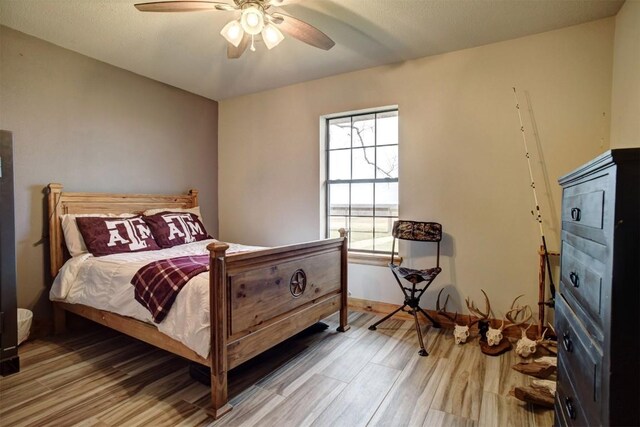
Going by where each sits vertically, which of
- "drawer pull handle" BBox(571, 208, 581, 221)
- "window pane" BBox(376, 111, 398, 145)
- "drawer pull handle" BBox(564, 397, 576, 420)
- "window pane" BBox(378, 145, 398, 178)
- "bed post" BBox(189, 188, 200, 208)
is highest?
"window pane" BBox(376, 111, 398, 145)

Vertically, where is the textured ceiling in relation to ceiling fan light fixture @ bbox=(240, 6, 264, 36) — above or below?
above

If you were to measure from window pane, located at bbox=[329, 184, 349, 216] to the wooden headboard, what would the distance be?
6.01 feet

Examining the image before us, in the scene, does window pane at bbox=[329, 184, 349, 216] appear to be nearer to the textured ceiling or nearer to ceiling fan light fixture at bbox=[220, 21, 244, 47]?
the textured ceiling

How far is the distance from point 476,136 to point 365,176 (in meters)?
1.14

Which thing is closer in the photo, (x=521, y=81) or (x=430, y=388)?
(x=430, y=388)

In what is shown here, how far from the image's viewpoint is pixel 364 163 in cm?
350

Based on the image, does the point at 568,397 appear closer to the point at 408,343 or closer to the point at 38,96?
the point at 408,343

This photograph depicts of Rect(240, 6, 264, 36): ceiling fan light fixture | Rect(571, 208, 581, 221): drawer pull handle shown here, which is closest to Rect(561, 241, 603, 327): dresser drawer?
Rect(571, 208, 581, 221): drawer pull handle

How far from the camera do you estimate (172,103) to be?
3697 millimetres

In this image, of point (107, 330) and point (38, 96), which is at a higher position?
point (38, 96)

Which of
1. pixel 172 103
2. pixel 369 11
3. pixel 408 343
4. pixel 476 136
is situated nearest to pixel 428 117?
pixel 476 136

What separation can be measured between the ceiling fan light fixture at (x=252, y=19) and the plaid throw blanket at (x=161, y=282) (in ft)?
4.76

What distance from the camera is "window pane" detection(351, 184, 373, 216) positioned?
137 inches

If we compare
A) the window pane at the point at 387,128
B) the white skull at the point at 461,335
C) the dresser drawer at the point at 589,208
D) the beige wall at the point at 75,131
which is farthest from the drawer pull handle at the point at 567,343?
the beige wall at the point at 75,131
